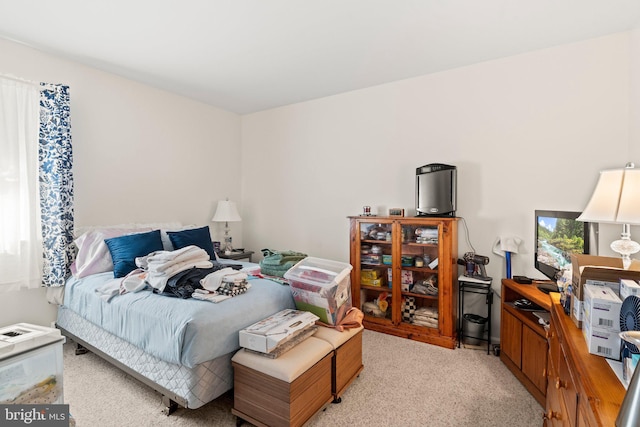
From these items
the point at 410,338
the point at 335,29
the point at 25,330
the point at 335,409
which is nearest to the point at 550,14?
the point at 335,29

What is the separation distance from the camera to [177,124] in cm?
388

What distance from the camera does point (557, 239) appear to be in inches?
96.3

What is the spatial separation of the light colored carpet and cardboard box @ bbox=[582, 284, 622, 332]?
1.19 m

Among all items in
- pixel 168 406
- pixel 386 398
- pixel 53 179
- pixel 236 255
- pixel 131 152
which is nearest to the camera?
pixel 168 406

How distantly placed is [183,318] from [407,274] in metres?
2.15

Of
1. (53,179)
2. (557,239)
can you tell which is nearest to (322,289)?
(557,239)

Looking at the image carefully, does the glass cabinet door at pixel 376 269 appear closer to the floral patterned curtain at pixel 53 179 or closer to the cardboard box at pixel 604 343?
the cardboard box at pixel 604 343

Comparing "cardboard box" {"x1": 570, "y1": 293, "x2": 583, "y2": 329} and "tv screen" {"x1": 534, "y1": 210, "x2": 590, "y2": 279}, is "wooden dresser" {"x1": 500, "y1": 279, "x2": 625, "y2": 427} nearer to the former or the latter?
"cardboard box" {"x1": 570, "y1": 293, "x2": 583, "y2": 329}

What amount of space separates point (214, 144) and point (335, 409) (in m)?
3.63

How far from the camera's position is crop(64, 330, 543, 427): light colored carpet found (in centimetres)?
186

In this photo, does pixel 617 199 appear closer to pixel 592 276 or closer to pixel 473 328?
pixel 592 276

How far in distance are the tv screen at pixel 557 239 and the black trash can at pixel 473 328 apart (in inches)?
27.2

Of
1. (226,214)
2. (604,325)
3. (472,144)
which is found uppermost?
(472,144)

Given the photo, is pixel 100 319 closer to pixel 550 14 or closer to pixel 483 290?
pixel 483 290
